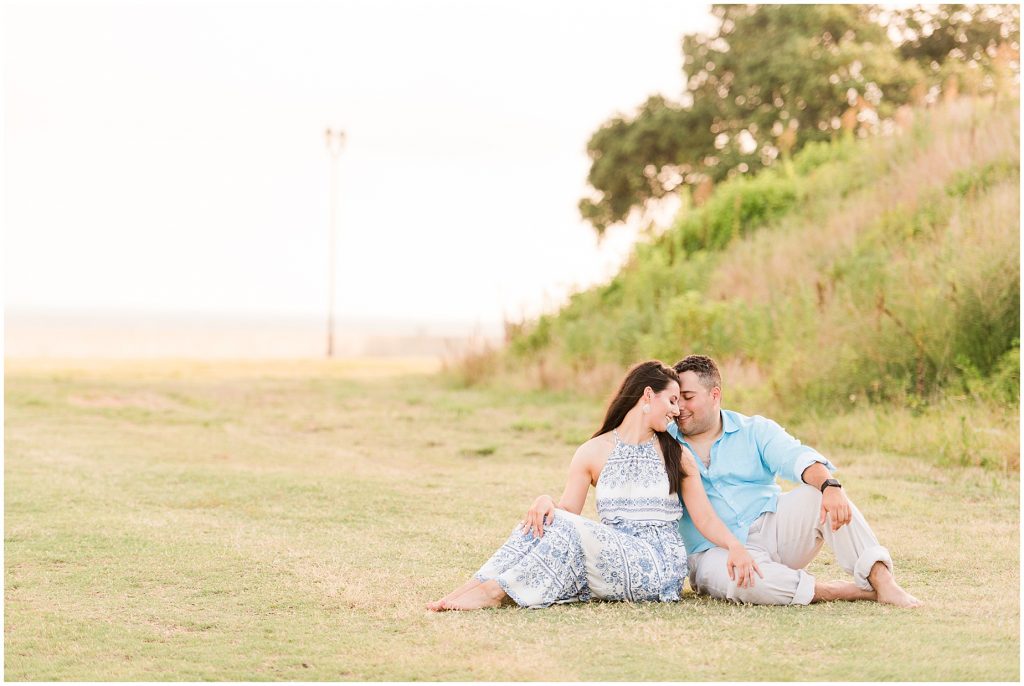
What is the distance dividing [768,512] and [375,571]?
1979 millimetres

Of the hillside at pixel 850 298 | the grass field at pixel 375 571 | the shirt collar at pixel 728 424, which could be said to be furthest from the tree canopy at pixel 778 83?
the shirt collar at pixel 728 424

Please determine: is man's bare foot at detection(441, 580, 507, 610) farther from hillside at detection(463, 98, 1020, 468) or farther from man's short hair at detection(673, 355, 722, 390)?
hillside at detection(463, 98, 1020, 468)

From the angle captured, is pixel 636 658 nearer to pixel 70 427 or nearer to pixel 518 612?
pixel 518 612

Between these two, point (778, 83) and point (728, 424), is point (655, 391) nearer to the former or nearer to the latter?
point (728, 424)

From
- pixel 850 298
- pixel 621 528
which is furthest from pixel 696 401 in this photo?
pixel 850 298

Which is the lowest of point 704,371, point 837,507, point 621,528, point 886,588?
point 886,588

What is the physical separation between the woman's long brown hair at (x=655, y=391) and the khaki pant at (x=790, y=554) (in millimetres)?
413

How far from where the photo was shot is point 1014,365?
11172 mm

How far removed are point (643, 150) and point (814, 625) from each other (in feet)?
80.3

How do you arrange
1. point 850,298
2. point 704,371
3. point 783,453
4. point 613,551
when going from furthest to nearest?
point 850,298 → point 704,371 → point 783,453 → point 613,551

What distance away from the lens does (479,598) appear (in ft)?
17.3

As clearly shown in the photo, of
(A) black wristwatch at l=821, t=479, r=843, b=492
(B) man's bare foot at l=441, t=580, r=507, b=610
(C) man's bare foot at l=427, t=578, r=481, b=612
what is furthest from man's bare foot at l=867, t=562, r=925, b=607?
(C) man's bare foot at l=427, t=578, r=481, b=612

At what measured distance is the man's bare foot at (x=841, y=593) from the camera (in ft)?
17.7

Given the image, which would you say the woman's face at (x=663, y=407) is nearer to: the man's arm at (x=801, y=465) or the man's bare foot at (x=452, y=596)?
the man's arm at (x=801, y=465)
